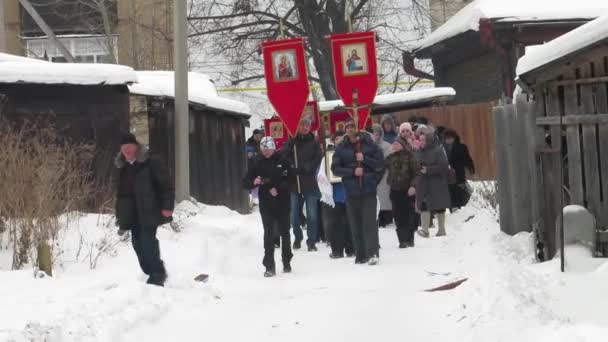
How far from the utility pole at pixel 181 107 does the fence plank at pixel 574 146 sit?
7977 mm

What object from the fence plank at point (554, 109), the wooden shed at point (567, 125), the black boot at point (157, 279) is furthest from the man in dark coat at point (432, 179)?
the black boot at point (157, 279)

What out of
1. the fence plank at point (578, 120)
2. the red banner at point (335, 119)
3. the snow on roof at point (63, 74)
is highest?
the snow on roof at point (63, 74)

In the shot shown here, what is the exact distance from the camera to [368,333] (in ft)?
27.2

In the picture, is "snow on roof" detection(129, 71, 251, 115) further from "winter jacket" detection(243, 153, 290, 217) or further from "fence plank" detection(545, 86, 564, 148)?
"fence plank" detection(545, 86, 564, 148)

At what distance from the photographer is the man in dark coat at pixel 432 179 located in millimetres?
15391

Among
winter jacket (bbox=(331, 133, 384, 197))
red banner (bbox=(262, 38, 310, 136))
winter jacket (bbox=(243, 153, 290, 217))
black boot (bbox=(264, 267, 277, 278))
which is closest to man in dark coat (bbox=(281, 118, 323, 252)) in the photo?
winter jacket (bbox=(331, 133, 384, 197))

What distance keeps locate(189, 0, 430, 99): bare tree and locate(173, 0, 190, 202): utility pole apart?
12168 mm

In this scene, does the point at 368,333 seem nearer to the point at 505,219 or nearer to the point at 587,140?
the point at 587,140

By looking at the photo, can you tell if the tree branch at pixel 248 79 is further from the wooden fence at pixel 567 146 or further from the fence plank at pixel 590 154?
the fence plank at pixel 590 154

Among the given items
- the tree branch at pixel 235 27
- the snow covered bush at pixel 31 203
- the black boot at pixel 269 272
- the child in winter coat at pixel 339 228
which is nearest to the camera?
A: the snow covered bush at pixel 31 203

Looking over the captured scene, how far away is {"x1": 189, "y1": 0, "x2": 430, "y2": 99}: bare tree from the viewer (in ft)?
98.1

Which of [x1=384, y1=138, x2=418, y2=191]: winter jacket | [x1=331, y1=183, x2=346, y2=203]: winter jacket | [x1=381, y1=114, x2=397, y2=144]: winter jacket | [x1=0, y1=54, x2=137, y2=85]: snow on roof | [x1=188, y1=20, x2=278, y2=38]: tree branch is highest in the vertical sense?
[x1=188, y1=20, x2=278, y2=38]: tree branch

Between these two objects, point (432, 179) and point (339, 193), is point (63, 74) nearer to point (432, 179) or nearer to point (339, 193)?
point (339, 193)

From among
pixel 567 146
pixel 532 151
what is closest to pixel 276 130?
pixel 532 151
